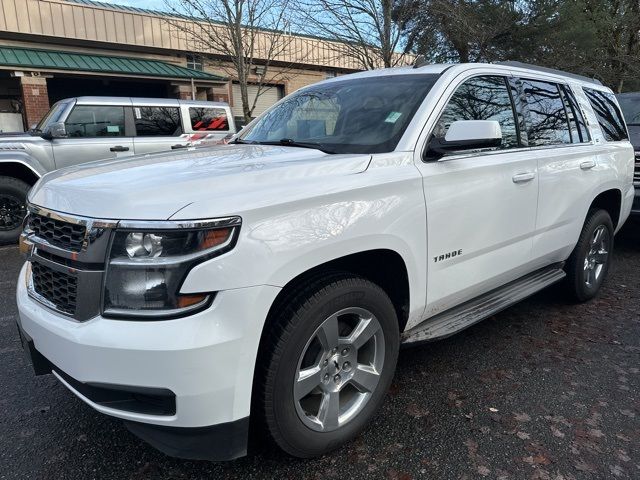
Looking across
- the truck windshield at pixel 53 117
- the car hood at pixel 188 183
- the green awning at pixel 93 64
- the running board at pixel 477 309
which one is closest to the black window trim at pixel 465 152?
the car hood at pixel 188 183

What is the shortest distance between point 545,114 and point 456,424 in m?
2.40

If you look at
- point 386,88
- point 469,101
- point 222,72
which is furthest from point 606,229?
point 222,72

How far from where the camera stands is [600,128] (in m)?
4.27

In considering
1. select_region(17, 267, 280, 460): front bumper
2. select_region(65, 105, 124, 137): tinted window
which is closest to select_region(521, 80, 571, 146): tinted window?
select_region(17, 267, 280, 460): front bumper

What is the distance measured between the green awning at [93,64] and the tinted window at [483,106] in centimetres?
1442

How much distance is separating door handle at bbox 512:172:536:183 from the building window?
17.4m

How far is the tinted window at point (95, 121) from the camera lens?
24.5ft

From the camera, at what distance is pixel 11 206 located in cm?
684

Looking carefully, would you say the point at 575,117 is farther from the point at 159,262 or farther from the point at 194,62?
A: the point at 194,62

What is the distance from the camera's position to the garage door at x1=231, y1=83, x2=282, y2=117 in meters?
20.1

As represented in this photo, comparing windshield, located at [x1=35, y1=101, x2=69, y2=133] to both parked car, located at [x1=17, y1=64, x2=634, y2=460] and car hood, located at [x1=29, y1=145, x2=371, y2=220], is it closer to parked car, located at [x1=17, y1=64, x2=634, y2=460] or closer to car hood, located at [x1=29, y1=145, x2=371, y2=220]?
parked car, located at [x1=17, y1=64, x2=634, y2=460]

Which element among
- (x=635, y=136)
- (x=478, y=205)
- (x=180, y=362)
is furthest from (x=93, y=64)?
(x=180, y=362)

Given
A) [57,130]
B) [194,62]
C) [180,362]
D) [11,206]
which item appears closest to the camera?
[180,362]

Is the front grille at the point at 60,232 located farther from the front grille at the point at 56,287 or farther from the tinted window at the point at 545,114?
the tinted window at the point at 545,114
